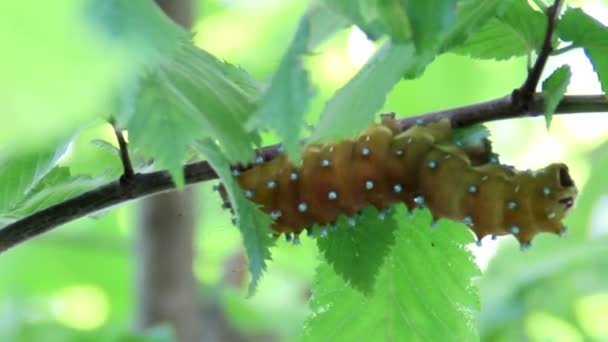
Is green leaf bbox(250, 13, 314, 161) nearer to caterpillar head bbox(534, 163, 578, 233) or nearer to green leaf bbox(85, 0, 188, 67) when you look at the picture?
green leaf bbox(85, 0, 188, 67)

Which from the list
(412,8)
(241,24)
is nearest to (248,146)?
(412,8)

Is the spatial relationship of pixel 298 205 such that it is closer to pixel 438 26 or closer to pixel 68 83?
pixel 438 26

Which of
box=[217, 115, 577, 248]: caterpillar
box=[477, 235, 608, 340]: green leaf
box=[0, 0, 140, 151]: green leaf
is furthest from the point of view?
box=[477, 235, 608, 340]: green leaf

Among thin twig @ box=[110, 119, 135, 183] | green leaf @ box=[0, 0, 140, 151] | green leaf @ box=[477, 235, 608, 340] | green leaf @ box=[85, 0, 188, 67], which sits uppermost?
green leaf @ box=[477, 235, 608, 340]

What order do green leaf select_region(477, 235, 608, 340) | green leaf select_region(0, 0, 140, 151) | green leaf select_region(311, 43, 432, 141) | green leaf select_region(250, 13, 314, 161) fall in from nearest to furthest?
1. green leaf select_region(0, 0, 140, 151)
2. green leaf select_region(250, 13, 314, 161)
3. green leaf select_region(311, 43, 432, 141)
4. green leaf select_region(477, 235, 608, 340)

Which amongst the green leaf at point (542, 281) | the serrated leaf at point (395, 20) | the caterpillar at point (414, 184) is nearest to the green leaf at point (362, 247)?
the caterpillar at point (414, 184)

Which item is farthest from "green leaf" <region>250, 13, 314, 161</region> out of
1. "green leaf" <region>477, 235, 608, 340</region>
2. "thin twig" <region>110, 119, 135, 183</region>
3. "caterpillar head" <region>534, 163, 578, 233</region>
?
"green leaf" <region>477, 235, 608, 340</region>

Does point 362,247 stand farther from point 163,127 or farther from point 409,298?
point 163,127
